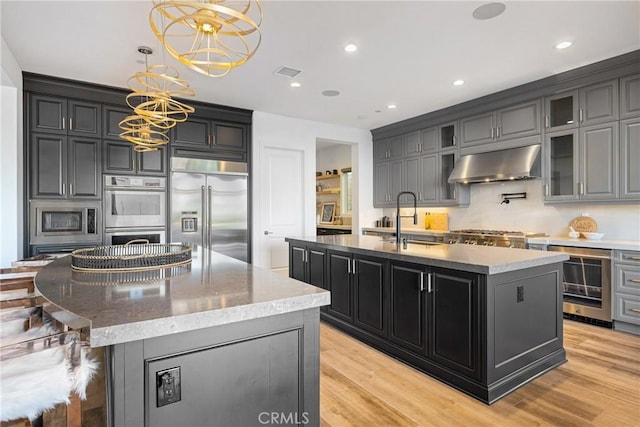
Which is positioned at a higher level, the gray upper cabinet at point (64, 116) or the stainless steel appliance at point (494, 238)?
the gray upper cabinet at point (64, 116)

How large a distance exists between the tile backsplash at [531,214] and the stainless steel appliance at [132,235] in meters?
4.46

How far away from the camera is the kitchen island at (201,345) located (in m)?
0.99

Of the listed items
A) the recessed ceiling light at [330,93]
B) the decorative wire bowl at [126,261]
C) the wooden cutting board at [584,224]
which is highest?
the recessed ceiling light at [330,93]

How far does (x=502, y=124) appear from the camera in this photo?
4707mm

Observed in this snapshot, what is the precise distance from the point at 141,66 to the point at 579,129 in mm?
4957

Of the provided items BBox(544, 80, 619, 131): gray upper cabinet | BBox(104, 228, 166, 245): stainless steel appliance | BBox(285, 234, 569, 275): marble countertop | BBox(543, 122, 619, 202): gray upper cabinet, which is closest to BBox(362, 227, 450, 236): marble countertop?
BBox(543, 122, 619, 202): gray upper cabinet

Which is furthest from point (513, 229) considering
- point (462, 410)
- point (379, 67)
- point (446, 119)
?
point (462, 410)

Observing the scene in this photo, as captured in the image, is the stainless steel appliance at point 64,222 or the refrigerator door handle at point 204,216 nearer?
the stainless steel appliance at point 64,222

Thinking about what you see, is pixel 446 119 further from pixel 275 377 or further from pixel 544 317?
pixel 275 377

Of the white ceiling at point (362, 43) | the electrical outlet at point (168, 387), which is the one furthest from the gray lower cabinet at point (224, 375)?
the white ceiling at point (362, 43)

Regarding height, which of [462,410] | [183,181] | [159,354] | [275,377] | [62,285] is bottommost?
[462,410]

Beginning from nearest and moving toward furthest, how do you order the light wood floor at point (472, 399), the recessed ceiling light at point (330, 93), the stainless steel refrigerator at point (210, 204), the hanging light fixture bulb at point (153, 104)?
the light wood floor at point (472, 399) < the hanging light fixture bulb at point (153, 104) < the recessed ceiling light at point (330, 93) < the stainless steel refrigerator at point (210, 204)

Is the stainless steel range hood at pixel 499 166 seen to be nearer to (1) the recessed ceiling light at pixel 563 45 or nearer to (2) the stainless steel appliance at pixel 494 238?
(2) the stainless steel appliance at pixel 494 238

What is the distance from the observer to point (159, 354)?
41.2 inches
